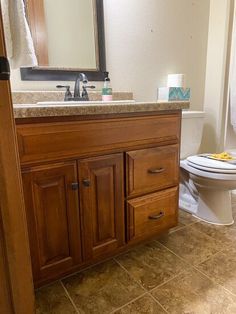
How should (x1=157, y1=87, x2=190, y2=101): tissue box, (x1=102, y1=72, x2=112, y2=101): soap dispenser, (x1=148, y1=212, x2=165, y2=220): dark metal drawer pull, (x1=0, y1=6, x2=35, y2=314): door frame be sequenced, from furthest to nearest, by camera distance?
(x1=157, y1=87, x2=190, y2=101): tissue box, (x1=102, y1=72, x2=112, y2=101): soap dispenser, (x1=148, y1=212, x2=165, y2=220): dark metal drawer pull, (x1=0, y1=6, x2=35, y2=314): door frame

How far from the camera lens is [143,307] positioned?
1033mm

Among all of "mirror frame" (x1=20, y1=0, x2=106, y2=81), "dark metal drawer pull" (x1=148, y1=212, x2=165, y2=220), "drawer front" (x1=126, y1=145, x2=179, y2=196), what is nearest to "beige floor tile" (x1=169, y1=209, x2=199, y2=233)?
"dark metal drawer pull" (x1=148, y1=212, x2=165, y2=220)

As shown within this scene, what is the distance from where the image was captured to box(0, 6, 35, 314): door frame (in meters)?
0.57

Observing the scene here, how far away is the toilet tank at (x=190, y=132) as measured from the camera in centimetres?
174

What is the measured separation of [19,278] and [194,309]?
76 cm

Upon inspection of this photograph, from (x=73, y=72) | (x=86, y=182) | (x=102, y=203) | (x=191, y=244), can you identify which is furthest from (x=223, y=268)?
(x=73, y=72)

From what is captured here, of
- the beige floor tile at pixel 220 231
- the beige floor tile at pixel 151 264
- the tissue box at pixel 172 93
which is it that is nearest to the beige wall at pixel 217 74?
the tissue box at pixel 172 93

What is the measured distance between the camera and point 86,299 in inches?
42.9

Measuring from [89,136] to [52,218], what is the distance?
37 centimetres

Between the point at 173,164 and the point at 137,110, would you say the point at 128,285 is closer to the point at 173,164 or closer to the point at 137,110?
the point at 173,164

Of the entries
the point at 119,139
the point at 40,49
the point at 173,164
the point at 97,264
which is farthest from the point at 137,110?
the point at 97,264

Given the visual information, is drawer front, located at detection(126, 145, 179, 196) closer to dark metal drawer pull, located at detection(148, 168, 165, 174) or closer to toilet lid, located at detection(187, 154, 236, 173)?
dark metal drawer pull, located at detection(148, 168, 165, 174)

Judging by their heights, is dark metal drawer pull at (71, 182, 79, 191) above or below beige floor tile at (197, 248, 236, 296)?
above

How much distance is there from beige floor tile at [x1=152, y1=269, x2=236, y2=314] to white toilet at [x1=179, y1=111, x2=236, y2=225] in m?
0.59
